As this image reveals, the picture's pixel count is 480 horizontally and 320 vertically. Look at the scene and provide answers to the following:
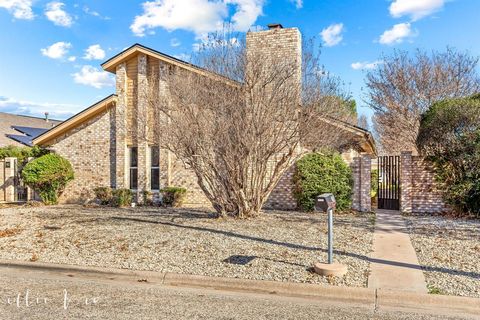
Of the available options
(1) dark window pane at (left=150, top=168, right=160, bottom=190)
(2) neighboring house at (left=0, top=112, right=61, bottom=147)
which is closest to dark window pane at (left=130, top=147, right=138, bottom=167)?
(1) dark window pane at (left=150, top=168, right=160, bottom=190)

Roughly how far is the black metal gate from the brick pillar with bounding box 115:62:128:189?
9.74m

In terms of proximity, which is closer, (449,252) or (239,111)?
(449,252)

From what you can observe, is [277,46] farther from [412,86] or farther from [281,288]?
[412,86]

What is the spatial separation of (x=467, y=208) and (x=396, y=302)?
768 centimetres

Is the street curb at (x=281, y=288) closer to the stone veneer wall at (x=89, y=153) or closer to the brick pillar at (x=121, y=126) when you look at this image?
the brick pillar at (x=121, y=126)

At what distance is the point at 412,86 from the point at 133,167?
17889 millimetres

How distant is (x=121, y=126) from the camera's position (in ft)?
50.0

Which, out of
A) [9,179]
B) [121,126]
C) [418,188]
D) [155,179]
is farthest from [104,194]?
[418,188]

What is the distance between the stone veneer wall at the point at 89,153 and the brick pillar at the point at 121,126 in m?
0.29

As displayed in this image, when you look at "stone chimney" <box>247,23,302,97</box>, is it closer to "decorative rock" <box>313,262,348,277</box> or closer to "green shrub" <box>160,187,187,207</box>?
"decorative rock" <box>313,262,348,277</box>

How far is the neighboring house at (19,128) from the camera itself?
81.4 ft

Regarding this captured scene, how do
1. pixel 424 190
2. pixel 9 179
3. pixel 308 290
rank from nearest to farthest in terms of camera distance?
pixel 308 290
pixel 424 190
pixel 9 179

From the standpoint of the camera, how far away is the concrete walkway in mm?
5340

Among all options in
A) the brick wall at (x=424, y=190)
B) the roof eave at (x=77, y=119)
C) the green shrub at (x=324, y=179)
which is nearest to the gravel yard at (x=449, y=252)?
the brick wall at (x=424, y=190)
